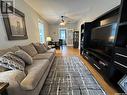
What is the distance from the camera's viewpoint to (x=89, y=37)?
436 centimetres

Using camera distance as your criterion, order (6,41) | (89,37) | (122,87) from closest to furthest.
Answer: (122,87) → (6,41) → (89,37)

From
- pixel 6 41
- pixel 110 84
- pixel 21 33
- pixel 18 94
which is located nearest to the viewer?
pixel 18 94

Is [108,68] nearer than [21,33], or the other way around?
[108,68]

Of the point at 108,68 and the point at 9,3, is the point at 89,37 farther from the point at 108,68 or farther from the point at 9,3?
the point at 9,3

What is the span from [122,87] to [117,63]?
0.47 m

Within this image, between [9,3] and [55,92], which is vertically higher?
[9,3]

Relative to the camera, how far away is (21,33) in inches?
123

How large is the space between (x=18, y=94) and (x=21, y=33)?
8.06ft

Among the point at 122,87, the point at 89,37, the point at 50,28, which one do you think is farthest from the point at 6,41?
the point at 50,28

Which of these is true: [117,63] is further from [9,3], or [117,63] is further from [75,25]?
[75,25]

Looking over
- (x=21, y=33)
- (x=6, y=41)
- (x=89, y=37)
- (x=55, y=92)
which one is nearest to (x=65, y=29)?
(x=89, y=37)

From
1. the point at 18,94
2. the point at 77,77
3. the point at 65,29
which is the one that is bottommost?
the point at 77,77

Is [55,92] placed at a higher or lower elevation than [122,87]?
lower

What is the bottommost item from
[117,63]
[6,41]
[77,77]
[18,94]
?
[77,77]
